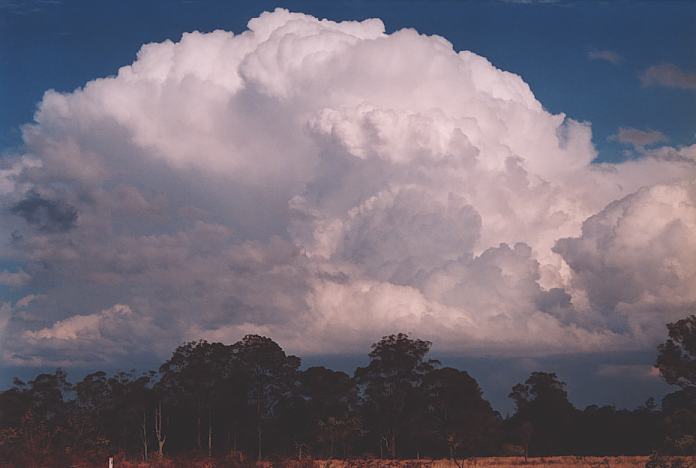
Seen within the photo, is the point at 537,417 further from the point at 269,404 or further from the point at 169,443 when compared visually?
the point at 169,443

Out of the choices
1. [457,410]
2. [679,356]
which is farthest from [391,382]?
[679,356]

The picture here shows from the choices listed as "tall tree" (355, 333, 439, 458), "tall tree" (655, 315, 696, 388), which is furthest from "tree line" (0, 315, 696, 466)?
"tall tree" (655, 315, 696, 388)

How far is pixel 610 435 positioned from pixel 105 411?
181 ft

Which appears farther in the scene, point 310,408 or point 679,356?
point 310,408

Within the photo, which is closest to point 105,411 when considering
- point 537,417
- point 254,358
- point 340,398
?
point 254,358

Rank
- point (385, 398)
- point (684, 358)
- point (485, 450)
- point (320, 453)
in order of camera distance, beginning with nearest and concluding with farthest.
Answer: point (684, 358) → point (320, 453) → point (485, 450) → point (385, 398)

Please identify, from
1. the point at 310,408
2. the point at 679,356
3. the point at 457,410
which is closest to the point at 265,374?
the point at 310,408

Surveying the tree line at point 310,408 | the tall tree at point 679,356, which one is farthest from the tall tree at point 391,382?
the tall tree at point 679,356

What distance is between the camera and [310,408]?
340ft

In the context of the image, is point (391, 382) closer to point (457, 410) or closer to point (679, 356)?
point (457, 410)

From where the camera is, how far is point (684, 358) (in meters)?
51.0

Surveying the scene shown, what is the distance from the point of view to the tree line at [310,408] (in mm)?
100438

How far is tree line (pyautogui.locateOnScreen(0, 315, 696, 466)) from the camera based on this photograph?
10044 centimetres

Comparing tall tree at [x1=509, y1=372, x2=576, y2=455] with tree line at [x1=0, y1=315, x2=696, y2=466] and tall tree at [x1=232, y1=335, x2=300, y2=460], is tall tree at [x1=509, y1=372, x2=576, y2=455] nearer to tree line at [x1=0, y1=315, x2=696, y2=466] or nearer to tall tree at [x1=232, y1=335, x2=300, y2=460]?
tree line at [x1=0, y1=315, x2=696, y2=466]
